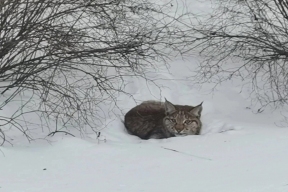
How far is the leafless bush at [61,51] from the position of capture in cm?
761

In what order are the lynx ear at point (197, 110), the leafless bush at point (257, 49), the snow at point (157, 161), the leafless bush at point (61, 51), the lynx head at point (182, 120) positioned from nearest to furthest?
the snow at point (157, 161) → the leafless bush at point (61, 51) → the lynx head at point (182, 120) → the lynx ear at point (197, 110) → the leafless bush at point (257, 49)

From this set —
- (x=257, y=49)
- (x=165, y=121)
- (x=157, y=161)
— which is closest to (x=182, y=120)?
(x=165, y=121)

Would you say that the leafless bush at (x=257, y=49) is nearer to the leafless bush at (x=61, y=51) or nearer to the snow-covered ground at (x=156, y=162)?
the snow-covered ground at (x=156, y=162)

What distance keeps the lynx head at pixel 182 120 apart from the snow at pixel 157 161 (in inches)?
8.5

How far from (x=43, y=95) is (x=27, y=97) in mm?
588

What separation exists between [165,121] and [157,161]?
2.11 metres

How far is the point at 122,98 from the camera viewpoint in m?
9.27

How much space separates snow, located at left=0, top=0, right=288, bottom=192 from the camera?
18.3 feet

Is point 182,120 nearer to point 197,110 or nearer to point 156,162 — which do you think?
point 197,110

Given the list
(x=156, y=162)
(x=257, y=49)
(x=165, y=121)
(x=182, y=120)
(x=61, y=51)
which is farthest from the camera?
(x=257, y=49)

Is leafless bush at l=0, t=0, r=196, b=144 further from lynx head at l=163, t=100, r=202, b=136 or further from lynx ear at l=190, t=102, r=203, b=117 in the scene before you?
lynx ear at l=190, t=102, r=203, b=117

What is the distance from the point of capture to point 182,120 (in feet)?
27.3

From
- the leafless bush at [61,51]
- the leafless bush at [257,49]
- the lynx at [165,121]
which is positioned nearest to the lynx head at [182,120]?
the lynx at [165,121]

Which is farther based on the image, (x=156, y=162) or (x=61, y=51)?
(x=61, y=51)
